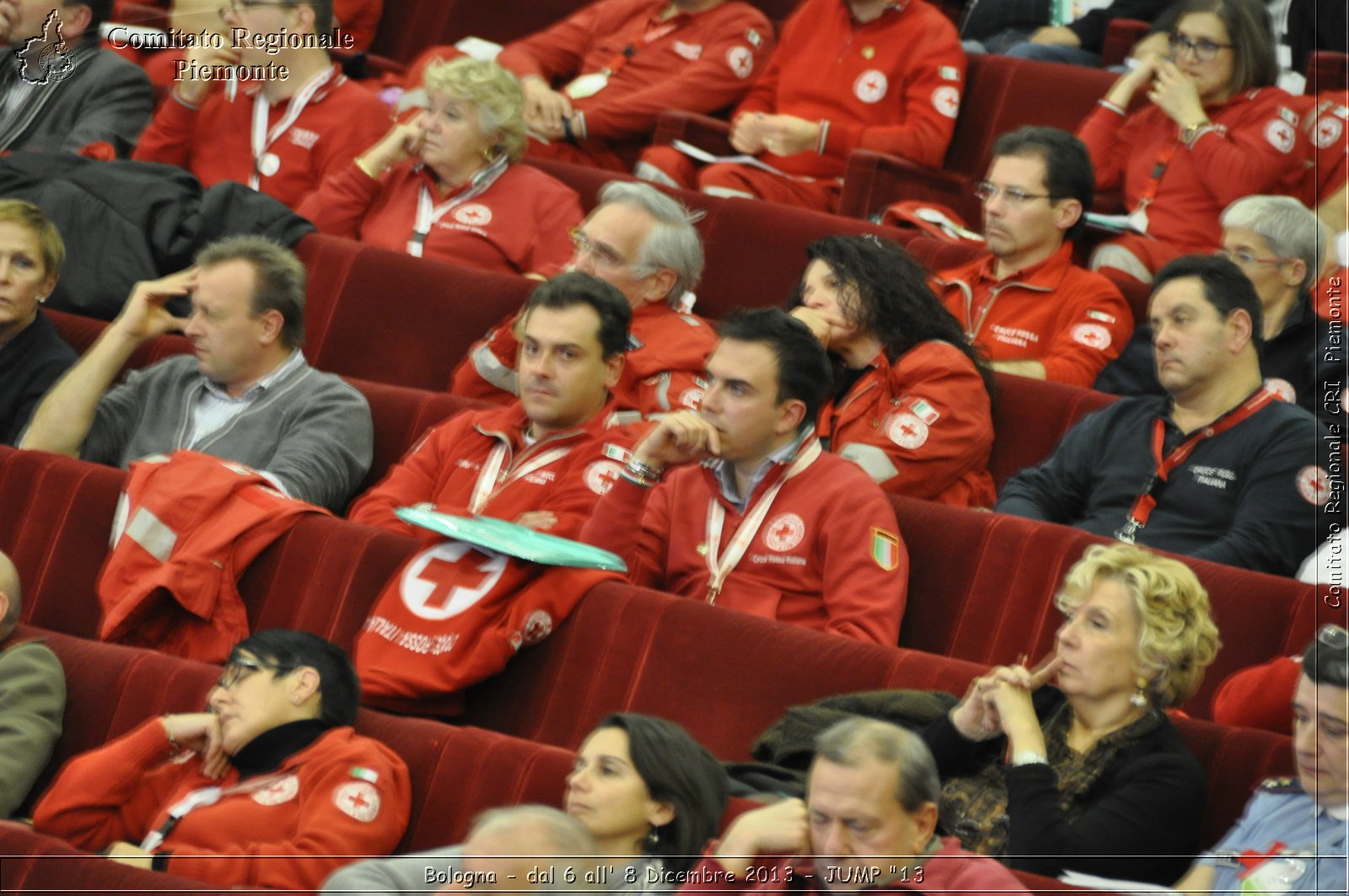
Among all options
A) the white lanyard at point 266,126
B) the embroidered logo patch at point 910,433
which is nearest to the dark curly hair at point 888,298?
the embroidered logo patch at point 910,433

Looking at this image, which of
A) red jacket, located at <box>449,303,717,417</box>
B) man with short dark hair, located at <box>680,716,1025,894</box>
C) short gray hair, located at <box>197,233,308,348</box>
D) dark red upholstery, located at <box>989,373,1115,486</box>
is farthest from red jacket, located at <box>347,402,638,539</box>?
man with short dark hair, located at <box>680,716,1025,894</box>

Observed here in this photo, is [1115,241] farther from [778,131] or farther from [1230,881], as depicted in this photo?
[1230,881]

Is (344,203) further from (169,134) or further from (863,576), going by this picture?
(863,576)

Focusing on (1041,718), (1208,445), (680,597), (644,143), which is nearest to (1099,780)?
(1041,718)

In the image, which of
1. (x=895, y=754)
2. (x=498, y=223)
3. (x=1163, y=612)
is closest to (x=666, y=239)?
(x=498, y=223)

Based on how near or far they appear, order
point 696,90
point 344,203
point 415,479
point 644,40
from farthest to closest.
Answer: point 644,40 < point 696,90 < point 344,203 < point 415,479

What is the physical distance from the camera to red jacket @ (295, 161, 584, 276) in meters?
2.92

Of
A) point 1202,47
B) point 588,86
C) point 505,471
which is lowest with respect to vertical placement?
point 505,471

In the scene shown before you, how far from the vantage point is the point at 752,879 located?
153cm

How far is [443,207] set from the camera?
298 centimetres

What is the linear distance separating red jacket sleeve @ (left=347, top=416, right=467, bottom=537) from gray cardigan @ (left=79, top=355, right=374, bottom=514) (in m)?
0.06

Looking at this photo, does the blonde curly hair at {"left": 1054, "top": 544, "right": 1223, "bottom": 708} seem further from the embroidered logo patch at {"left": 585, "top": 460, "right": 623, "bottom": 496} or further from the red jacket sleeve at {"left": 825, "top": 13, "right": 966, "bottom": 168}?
the red jacket sleeve at {"left": 825, "top": 13, "right": 966, "bottom": 168}

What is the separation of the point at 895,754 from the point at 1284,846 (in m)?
0.34

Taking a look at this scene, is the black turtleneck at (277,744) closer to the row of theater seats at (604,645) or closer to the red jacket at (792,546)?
the row of theater seats at (604,645)
